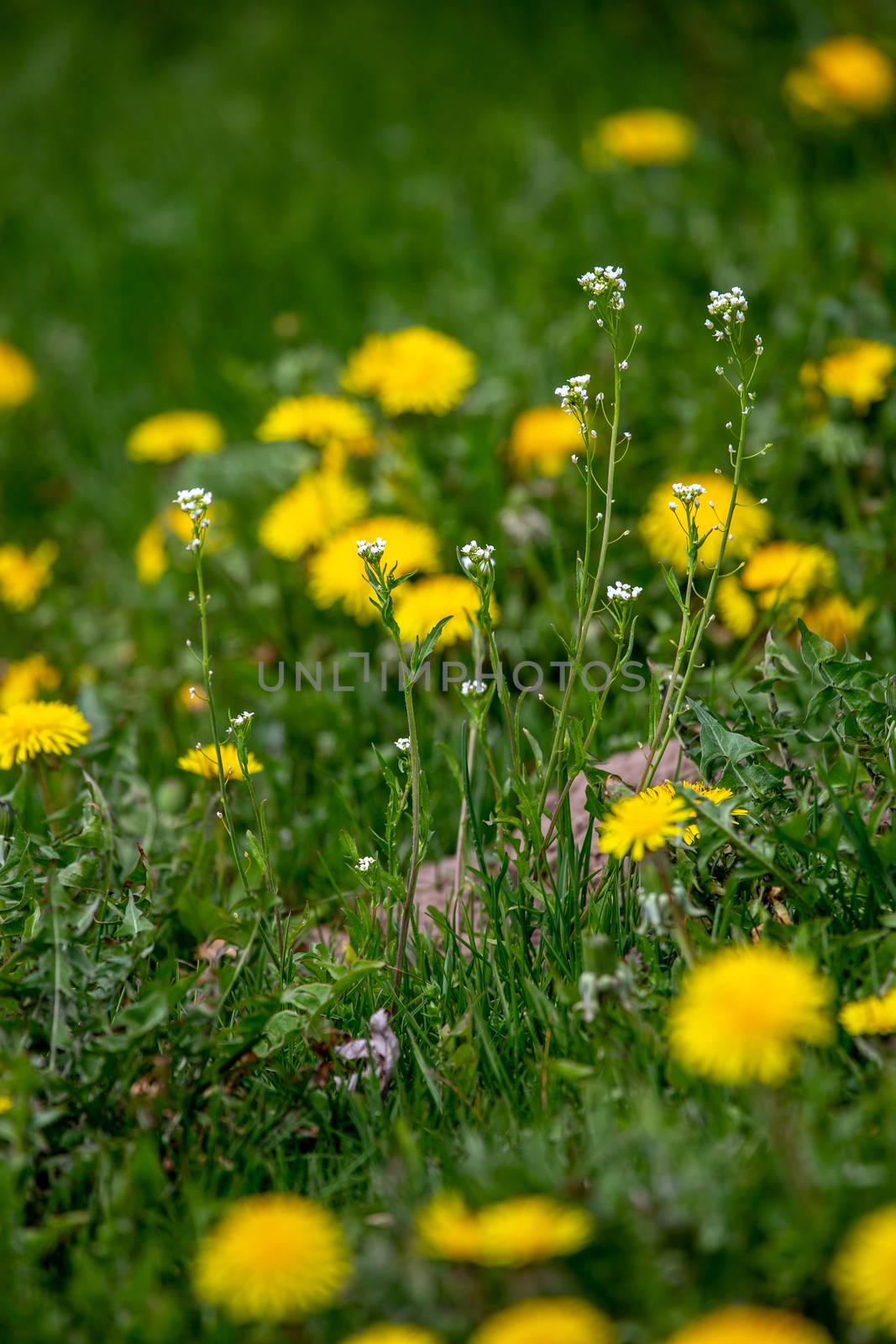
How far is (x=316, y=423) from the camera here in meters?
2.70

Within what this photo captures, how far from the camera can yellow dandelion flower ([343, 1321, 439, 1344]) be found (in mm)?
1067

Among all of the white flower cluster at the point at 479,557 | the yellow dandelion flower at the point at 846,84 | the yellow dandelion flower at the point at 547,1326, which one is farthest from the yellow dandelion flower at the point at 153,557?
the yellow dandelion flower at the point at 846,84

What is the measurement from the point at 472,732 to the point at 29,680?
46.4 inches

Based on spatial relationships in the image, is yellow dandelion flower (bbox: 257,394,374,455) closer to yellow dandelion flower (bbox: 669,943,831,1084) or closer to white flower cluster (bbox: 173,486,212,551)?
white flower cluster (bbox: 173,486,212,551)

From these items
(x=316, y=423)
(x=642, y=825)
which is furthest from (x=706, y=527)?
(x=642, y=825)

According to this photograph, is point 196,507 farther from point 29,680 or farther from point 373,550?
point 29,680

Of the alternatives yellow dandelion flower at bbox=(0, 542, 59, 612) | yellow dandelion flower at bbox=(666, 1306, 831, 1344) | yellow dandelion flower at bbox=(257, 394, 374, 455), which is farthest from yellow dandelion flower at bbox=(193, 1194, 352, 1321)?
yellow dandelion flower at bbox=(0, 542, 59, 612)

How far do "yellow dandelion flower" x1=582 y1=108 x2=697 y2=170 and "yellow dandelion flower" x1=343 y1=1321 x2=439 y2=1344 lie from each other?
3757 mm

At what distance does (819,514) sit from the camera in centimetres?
261

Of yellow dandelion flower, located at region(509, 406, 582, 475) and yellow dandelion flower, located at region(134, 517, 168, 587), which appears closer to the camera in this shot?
yellow dandelion flower, located at region(509, 406, 582, 475)

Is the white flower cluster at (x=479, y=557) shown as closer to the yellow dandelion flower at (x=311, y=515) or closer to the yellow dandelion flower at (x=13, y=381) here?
the yellow dandelion flower at (x=311, y=515)

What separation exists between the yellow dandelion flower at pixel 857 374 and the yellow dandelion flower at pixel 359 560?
864mm

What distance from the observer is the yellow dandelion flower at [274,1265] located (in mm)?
1090

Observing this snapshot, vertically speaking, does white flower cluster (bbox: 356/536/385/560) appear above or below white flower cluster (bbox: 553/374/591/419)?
below
